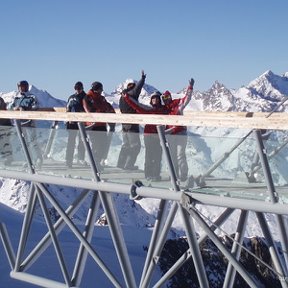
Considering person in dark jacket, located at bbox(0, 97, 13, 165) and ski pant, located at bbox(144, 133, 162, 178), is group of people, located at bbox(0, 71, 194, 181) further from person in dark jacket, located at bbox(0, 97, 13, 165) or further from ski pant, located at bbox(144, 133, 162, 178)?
person in dark jacket, located at bbox(0, 97, 13, 165)

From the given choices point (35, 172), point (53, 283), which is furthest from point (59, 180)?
point (53, 283)

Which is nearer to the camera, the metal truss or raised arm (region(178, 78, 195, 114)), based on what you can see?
the metal truss

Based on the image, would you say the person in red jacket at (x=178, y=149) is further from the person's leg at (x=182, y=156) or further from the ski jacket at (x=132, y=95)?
the ski jacket at (x=132, y=95)

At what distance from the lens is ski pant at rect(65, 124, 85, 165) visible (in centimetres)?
1264

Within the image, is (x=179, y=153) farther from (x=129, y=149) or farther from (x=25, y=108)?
(x=25, y=108)

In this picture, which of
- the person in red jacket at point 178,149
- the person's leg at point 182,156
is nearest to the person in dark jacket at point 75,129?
the person in red jacket at point 178,149

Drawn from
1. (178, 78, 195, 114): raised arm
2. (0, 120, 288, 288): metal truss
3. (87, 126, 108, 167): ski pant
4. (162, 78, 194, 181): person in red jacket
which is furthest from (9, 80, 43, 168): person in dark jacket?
(162, 78, 194, 181): person in red jacket

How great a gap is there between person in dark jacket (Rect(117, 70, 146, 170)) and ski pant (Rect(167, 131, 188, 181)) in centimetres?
108

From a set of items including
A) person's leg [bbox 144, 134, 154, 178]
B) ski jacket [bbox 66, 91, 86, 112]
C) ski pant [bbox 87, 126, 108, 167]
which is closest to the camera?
person's leg [bbox 144, 134, 154, 178]

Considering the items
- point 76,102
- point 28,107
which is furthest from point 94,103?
point 28,107

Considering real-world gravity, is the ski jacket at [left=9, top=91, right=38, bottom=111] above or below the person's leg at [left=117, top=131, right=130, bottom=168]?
above

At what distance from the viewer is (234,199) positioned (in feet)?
32.2

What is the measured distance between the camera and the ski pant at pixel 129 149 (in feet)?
38.5

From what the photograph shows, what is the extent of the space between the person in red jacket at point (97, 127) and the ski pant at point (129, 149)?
0.32 m
